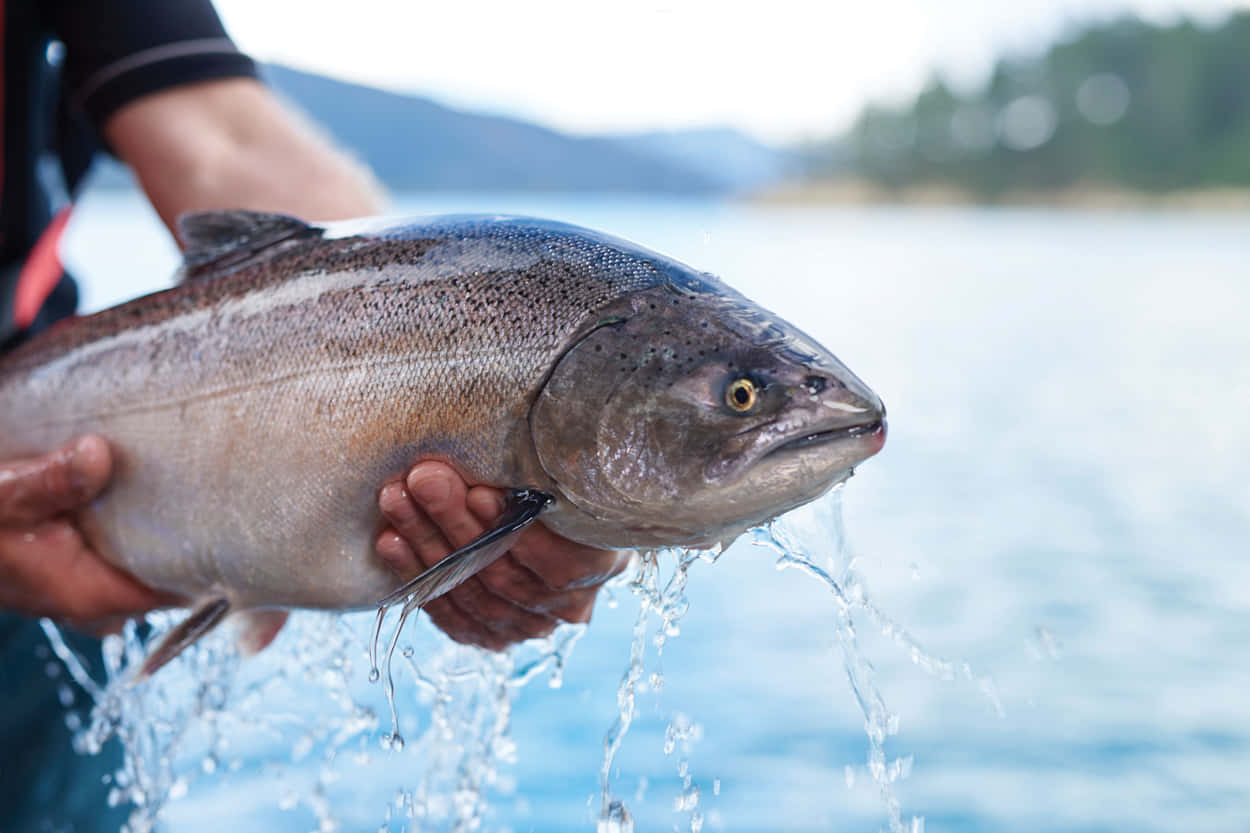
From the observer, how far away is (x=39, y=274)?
303cm

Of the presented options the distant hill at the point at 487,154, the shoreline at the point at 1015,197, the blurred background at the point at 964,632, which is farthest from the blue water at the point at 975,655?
the shoreline at the point at 1015,197

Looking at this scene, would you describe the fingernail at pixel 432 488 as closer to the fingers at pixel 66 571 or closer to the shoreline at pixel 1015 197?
the fingers at pixel 66 571

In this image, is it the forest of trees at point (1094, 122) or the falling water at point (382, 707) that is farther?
the forest of trees at point (1094, 122)

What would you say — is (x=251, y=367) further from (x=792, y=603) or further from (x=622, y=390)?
(x=792, y=603)

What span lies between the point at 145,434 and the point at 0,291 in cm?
107

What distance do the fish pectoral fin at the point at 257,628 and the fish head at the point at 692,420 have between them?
778 millimetres

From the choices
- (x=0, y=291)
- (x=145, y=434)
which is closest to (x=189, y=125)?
(x=0, y=291)

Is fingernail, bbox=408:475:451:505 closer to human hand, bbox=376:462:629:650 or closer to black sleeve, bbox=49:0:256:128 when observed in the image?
human hand, bbox=376:462:629:650

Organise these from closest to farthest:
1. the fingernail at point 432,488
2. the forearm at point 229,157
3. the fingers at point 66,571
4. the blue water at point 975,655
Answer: the fingernail at point 432,488
the fingers at point 66,571
the forearm at point 229,157
the blue water at point 975,655

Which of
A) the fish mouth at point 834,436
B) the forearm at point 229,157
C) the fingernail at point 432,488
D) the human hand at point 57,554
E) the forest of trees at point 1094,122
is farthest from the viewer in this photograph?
the forest of trees at point 1094,122

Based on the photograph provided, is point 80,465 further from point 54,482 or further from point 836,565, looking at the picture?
point 836,565

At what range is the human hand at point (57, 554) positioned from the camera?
2.24 m

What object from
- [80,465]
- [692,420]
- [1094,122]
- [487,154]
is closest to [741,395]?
[692,420]

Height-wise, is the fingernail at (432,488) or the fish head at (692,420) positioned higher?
the fish head at (692,420)
